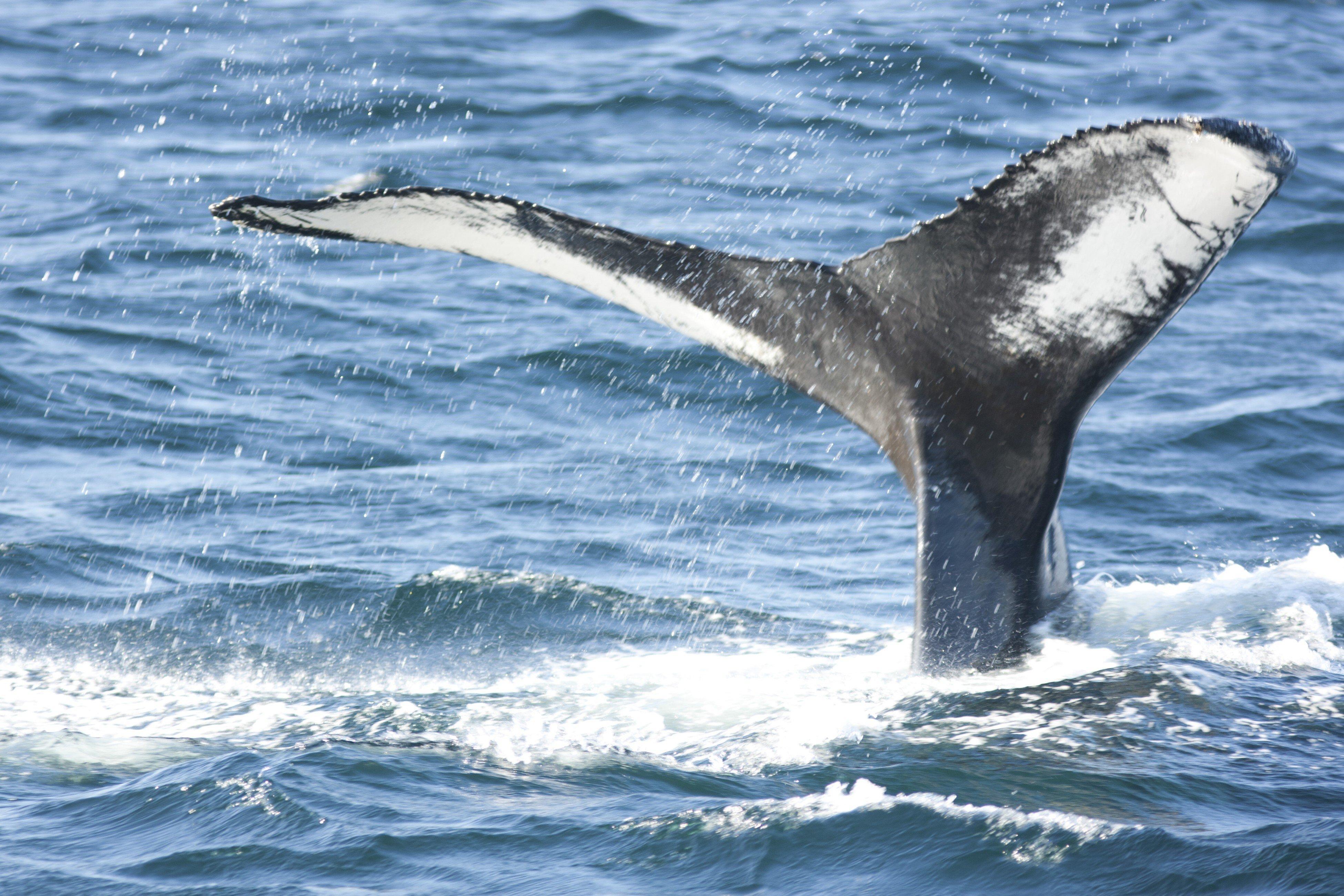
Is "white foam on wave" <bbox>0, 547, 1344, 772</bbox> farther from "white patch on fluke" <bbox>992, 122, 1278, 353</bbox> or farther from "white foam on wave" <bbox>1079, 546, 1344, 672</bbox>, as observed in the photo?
"white patch on fluke" <bbox>992, 122, 1278, 353</bbox>

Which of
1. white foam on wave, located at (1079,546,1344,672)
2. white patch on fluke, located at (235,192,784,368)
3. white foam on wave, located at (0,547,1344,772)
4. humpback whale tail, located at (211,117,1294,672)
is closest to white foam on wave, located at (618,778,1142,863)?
white foam on wave, located at (0,547,1344,772)

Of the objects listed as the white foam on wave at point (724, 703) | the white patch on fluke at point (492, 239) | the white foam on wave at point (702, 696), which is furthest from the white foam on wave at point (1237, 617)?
the white patch on fluke at point (492, 239)

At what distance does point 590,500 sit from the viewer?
8156 millimetres

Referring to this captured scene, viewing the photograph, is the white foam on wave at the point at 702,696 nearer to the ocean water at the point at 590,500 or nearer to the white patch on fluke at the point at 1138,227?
the ocean water at the point at 590,500

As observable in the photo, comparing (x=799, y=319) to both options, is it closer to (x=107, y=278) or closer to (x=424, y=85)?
(x=107, y=278)

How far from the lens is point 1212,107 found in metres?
14.9

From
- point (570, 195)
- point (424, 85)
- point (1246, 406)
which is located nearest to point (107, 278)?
point (570, 195)

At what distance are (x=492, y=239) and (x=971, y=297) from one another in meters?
1.31

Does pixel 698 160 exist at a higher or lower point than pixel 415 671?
higher

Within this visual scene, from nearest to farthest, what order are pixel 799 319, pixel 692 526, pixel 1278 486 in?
1. pixel 799 319
2. pixel 692 526
3. pixel 1278 486

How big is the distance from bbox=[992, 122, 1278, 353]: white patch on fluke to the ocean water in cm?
131

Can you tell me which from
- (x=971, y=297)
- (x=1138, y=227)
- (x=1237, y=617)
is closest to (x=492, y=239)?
(x=971, y=297)

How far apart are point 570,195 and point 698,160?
1556 mm

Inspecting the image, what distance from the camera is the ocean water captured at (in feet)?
13.1
